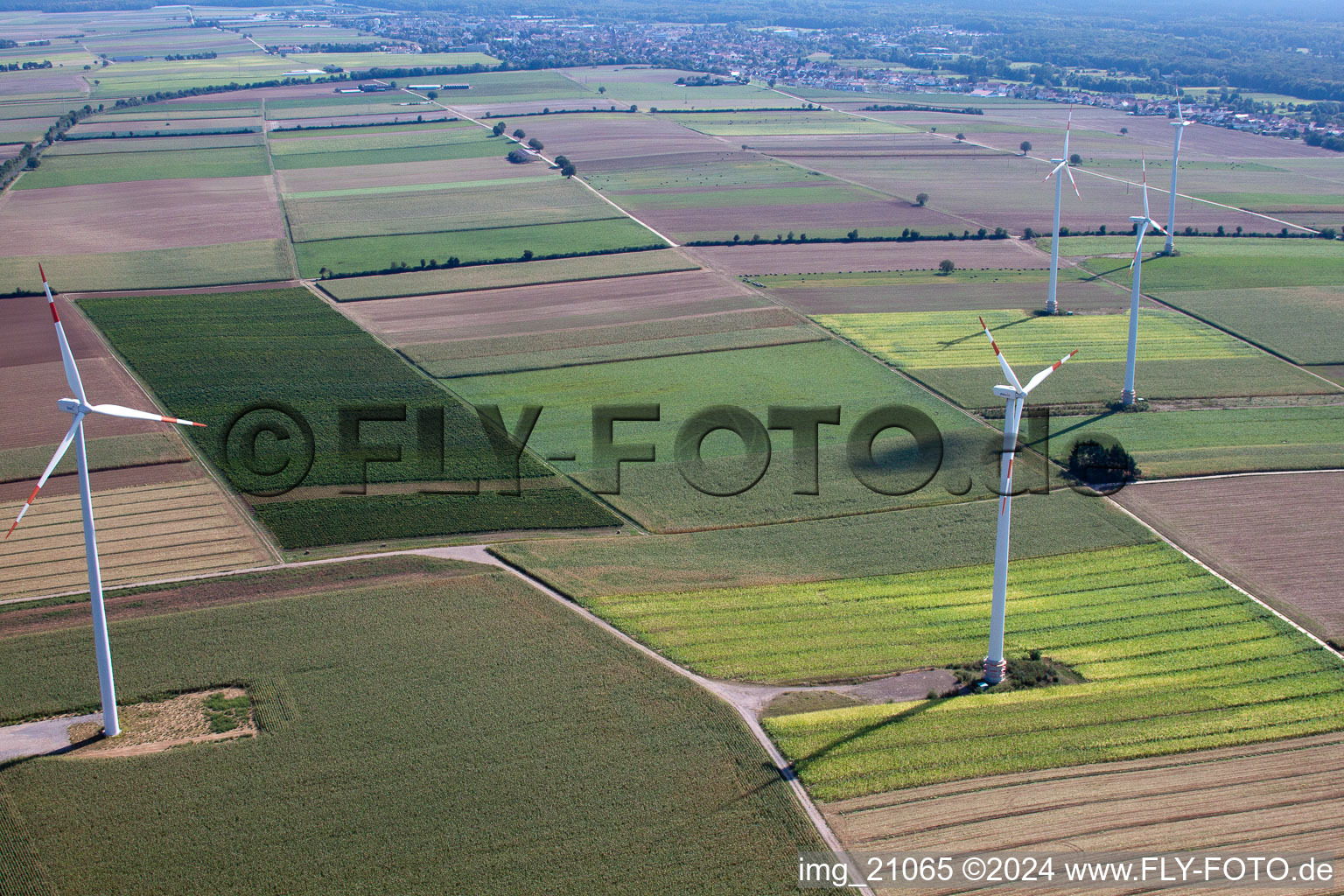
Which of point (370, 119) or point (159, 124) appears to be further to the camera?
point (370, 119)

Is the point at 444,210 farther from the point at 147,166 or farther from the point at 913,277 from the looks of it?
the point at 913,277

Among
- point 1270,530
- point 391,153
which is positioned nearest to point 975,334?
point 1270,530

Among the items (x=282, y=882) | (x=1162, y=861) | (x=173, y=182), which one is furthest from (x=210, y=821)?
(x=173, y=182)

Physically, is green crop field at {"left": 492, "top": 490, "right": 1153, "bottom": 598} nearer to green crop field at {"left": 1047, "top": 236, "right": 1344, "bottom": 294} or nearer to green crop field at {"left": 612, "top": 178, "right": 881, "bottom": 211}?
green crop field at {"left": 1047, "top": 236, "right": 1344, "bottom": 294}

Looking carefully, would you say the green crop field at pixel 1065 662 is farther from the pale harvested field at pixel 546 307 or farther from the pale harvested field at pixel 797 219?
the pale harvested field at pixel 797 219

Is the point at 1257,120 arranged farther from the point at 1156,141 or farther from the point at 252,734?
the point at 252,734

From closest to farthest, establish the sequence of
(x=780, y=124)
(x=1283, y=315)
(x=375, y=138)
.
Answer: (x=1283, y=315)
(x=375, y=138)
(x=780, y=124)

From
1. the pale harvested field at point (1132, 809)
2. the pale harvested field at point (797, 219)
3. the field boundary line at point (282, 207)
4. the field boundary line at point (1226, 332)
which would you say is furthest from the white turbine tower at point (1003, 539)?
the pale harvested field at point (797, 219)
